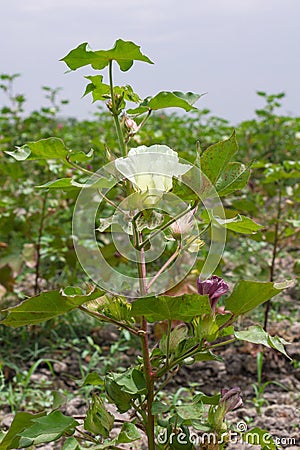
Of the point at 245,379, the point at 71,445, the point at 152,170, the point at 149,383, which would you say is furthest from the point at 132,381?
the point at 245,379

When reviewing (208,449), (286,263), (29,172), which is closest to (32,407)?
(208,449)

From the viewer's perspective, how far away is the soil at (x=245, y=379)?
1.98 metres

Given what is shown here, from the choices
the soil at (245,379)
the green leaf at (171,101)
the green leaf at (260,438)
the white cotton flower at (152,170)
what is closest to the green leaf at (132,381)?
the green leaf at (260,438)

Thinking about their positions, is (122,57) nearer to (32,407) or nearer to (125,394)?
(125,394)

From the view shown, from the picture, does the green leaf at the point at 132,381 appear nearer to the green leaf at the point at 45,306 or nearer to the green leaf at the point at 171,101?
the green leaf at the point at 45,306

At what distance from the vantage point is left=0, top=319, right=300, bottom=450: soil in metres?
1.98

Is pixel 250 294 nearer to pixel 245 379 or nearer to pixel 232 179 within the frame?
pixel 232 179

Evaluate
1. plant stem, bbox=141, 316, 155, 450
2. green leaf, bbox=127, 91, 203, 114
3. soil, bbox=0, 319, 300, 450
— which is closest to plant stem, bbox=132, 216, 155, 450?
plant stem, bbox=141, 316, 155, 450

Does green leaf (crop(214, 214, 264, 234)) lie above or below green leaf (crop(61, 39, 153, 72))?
below

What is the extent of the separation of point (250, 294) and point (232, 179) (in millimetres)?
184

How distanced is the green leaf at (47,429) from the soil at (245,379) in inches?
32.1

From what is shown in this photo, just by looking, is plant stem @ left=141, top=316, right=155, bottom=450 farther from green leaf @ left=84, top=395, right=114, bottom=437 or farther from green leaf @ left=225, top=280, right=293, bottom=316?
green leaf @ left=225, top=280, right=293, bottom=316

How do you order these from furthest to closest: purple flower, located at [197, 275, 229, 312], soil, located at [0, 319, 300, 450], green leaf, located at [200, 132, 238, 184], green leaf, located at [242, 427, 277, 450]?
1. soil, located at [0, 319, 300, 450]
2. green leaf, located at [242, 427, 277, 450]
3. purple flower, located at [197, 275, 229, 312]
4. green leaf, located at [200, 132, 238, 184]

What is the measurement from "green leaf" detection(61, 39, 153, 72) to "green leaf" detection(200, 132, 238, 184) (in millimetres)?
176
